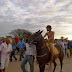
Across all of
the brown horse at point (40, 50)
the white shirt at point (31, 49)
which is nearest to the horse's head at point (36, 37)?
the brown horse at point (40, 50)

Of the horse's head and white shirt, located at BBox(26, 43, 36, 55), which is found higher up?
the horse's head

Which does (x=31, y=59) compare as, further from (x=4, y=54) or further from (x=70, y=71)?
(x=70, y=71)

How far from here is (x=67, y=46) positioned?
46.8ft

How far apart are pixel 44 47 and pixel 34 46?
1.69ft

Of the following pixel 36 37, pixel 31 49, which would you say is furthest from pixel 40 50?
pixel 36 37

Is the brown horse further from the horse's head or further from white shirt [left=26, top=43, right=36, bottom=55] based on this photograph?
white shirt [left=26, top=43, right=36, bottom=55]

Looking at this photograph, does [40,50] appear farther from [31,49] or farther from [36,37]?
[36,37]

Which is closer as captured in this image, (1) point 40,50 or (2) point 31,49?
(2) point 31,49

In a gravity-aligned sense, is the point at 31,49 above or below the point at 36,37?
below

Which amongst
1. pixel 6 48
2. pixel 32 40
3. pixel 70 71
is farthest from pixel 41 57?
pixel 70 71

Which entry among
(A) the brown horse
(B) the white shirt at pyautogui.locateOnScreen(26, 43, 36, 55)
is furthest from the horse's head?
(B) the white shirt at pyautogui.locateOnScreen(26, 43, 36, 55)

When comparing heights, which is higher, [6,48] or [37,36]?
[37,36]

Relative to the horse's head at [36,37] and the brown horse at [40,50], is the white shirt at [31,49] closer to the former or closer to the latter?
the brown horse at [40,50]

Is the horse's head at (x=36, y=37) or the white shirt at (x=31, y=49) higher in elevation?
the horse's head at (x=36, y=37)
